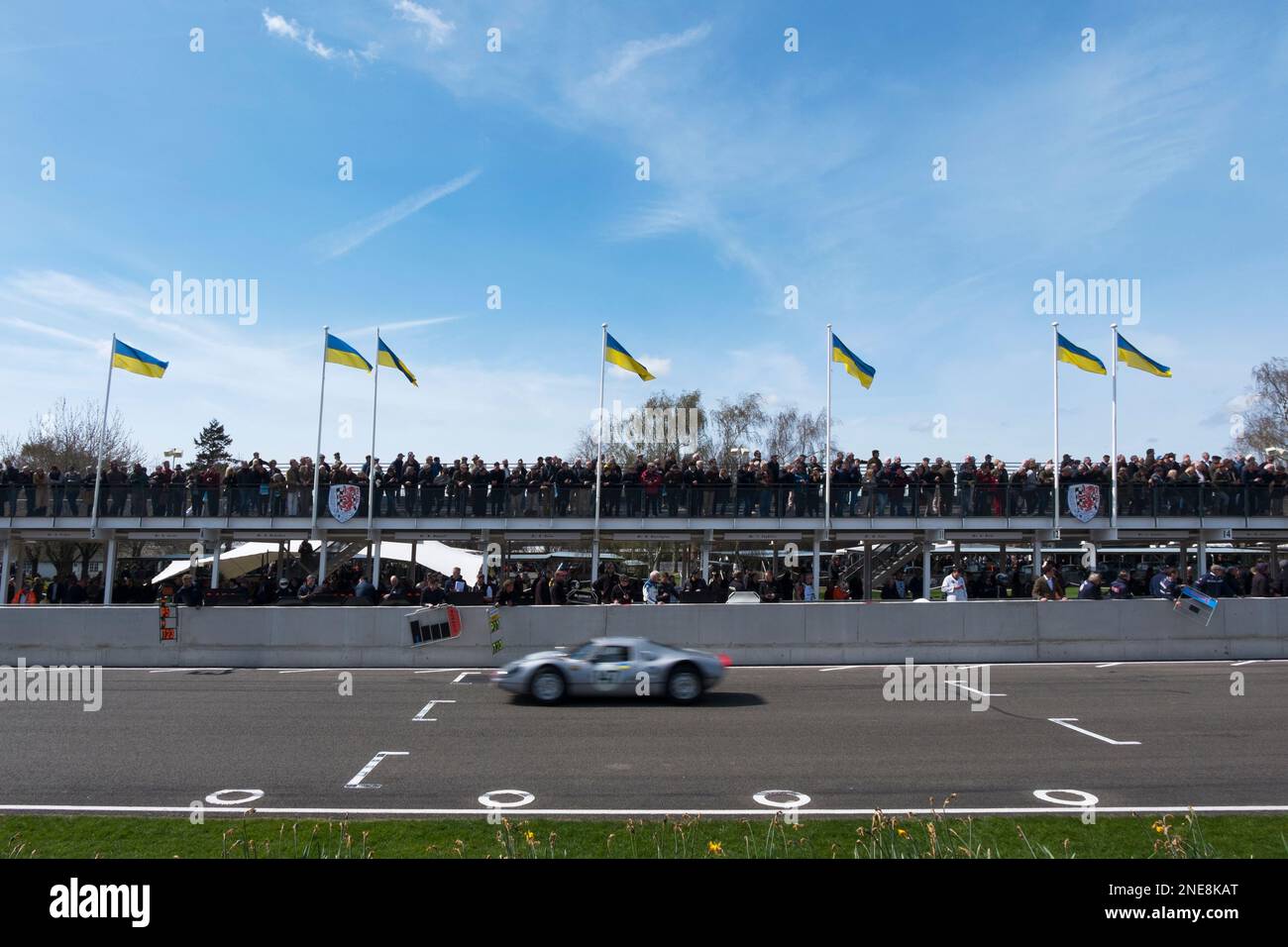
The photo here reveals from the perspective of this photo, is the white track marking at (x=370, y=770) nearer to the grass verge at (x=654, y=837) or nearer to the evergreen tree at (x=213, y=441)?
the grass verge at (x=654, y=837)

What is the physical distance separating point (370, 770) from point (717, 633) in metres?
10.6

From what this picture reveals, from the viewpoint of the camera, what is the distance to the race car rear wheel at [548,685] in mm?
14945

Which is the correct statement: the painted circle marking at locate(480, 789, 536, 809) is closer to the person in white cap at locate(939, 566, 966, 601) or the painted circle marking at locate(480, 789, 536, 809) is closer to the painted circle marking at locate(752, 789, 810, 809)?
the painted circle marking at locate(752, 789, 810, 809)

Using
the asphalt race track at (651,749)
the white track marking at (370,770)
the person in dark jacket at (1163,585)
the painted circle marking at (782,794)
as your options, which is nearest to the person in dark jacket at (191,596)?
the asphalt race track at (651,749)

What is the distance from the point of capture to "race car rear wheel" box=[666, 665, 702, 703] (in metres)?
14.9

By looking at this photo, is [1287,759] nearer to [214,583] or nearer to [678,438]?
[214,583]

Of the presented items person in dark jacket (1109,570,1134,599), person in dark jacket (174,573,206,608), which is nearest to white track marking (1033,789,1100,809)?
person in dark jacket (1109,570,1134,599)

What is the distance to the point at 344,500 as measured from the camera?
1032 inches

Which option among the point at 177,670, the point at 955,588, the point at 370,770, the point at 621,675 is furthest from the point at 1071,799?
the point at 177,670

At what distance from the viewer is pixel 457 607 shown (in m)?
19.8

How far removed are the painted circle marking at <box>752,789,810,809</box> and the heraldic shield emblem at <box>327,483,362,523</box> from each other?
1965 centimetres

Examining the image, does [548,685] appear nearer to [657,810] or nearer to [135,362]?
[657,810]
